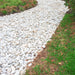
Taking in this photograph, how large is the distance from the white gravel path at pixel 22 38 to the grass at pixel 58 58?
0.97 ft

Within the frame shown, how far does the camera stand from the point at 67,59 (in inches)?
155

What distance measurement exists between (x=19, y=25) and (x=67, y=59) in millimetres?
3732

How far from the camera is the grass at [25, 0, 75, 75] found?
352 centimetres

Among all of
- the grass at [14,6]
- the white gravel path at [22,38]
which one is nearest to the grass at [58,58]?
the white gravel path at [22,38]

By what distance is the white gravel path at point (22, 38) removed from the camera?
3.96 m

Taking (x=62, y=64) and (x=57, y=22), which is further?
(x=57, y=22)

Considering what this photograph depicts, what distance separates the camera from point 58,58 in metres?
4.01

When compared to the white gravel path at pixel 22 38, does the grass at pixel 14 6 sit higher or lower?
higher

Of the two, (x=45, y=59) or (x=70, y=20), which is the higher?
(x=70, y=20)

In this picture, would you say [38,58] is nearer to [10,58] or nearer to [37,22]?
[10,58]

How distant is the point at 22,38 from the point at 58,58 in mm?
2081

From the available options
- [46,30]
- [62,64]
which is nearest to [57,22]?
[46,30]

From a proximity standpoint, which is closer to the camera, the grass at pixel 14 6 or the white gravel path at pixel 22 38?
the white gravel path at pixel 22 38

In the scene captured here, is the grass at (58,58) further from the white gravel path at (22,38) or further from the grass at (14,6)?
the grass at (14,6)
